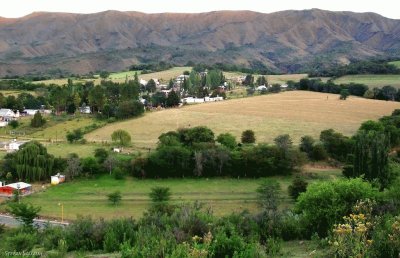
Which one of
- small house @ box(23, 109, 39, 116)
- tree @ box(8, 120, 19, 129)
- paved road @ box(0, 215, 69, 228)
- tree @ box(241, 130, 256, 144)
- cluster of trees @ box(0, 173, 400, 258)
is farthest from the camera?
small house @ box(23, 109, 39, 116)

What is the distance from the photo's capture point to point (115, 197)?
2861cm

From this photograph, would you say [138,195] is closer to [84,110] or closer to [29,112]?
[84,110]

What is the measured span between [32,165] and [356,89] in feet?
182

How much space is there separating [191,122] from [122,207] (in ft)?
86.9

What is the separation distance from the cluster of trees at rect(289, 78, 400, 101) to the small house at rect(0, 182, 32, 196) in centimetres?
5265

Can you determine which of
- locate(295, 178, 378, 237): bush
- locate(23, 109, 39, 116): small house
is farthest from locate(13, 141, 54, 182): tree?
locate(23, 109, 39, 116): small house

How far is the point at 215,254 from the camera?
10508 mm

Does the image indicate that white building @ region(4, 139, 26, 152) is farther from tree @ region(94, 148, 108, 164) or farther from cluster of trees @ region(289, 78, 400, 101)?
cluster of trees @ region(289, 78, 400, 101)

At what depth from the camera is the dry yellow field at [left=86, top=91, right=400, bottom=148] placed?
48969 millimetres

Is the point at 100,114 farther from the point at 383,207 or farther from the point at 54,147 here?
the point at 383,207

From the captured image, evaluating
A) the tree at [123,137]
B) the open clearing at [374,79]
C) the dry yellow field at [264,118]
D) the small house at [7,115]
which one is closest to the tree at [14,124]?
the small house at [7,115]

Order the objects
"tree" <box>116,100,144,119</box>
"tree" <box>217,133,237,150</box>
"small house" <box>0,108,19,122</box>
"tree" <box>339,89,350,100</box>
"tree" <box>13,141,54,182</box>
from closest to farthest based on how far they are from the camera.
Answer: "tree" <box>13,141,54,182</box>
"tree" <box>217,133,237,150</box>
"tree" <box>116,100,144,119</box>
"small house" <box>0,108,19,122</box>
"tree" <box>339,89,350,100</box>

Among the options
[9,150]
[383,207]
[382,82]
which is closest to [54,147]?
[9,150]

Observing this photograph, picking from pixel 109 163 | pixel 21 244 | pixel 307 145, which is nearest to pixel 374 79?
pixel 307 145
